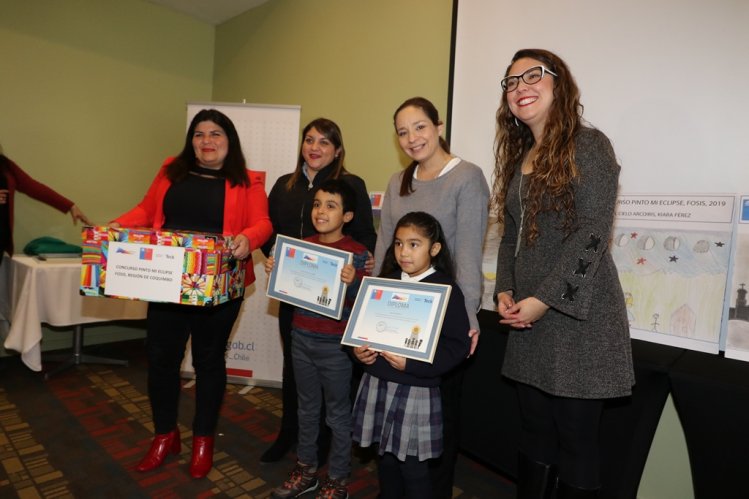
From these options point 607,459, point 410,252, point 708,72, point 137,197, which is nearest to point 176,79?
point 137,197

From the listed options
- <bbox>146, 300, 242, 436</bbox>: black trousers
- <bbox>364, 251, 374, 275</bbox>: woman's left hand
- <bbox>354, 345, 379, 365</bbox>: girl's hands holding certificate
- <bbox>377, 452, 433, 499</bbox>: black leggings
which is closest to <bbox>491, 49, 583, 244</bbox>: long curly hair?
<bbox>354, 345, 379, 365</bbox>: girl's hands holding certificate

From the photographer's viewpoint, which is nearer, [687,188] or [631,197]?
[687,188]

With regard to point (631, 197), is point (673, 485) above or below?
below

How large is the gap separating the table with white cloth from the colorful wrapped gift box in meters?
1.83

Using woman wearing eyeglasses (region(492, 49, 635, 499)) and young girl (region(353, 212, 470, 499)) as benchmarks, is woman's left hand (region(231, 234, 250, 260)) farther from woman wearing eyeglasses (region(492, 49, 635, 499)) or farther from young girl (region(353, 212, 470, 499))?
woman wearing eyeglasses (region(492, 49, 635, 499))

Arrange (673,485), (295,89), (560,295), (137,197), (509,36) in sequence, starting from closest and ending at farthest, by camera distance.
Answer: (560,295) → (673,485) → (509,36) → (295,89) → (137,197)

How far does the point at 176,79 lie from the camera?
15.4 feet

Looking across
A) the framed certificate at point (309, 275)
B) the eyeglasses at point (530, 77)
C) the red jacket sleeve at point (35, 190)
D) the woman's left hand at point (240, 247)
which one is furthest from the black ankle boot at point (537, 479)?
the red jacket sleeve at point (35, 190)

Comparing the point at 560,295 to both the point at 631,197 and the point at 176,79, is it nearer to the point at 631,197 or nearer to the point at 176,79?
the point at 631,197

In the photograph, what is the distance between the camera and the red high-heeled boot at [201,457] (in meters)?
2.19

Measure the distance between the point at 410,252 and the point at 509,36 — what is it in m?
1.64

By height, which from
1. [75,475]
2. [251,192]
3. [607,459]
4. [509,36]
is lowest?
[75,475]

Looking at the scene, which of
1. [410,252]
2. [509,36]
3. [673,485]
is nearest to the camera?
[410,252]

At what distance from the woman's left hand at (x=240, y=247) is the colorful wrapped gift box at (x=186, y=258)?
3cm
